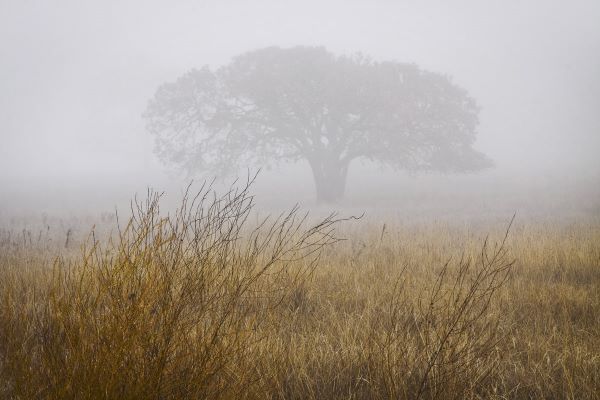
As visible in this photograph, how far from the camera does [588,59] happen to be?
5003 cm

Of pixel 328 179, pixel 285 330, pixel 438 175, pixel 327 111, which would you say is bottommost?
pixel 285 330

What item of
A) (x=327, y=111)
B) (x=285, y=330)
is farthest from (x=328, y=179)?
(x=285, y=330)

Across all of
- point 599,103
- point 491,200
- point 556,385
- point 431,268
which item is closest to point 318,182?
point 491,200

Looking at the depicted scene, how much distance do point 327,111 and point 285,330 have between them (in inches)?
622

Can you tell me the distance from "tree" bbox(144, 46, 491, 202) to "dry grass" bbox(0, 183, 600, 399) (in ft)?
39.0

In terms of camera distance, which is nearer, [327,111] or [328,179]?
[328,179]

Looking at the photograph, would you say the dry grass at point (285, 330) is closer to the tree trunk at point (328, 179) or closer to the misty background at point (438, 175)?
the misty background at point (438, 175)

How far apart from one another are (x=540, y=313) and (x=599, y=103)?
178 feet

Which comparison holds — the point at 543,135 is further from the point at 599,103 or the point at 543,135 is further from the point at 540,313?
the point at 540,313

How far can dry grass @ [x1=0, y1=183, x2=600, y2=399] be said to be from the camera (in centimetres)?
172

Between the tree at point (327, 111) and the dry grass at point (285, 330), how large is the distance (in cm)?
1188

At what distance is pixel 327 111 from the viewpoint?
58.9 feet

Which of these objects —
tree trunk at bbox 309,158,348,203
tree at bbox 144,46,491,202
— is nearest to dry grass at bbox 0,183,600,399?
tree at bbox 144,46,491,202

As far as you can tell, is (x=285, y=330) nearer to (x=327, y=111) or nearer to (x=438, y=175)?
(x=327, y=111)
